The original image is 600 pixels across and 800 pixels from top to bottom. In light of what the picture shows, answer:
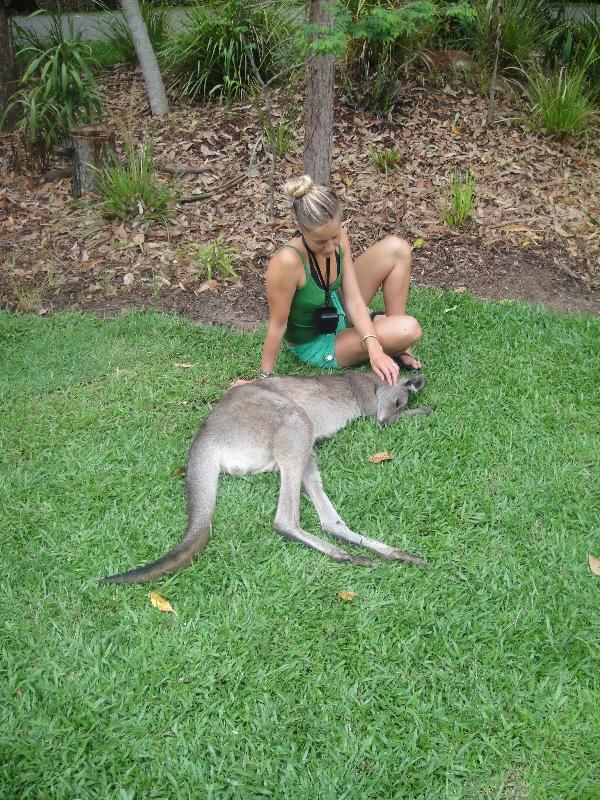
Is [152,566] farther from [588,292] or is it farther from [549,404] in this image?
[588,292]

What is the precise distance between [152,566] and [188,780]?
0.93 meters

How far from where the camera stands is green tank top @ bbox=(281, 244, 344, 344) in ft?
15.2

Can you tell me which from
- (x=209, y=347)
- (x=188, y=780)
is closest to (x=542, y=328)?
(x=209, y=347)

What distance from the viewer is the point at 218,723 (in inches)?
110

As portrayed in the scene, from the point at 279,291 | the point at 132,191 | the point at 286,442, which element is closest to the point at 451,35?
the point at 132,191

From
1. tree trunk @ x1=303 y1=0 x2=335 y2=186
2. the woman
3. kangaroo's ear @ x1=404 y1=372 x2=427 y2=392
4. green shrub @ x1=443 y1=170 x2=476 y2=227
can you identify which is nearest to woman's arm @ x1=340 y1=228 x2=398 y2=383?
the woman

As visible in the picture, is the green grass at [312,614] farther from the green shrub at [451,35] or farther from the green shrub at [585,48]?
the green shrub at [451,35]

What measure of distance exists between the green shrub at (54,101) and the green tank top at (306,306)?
4131 mm

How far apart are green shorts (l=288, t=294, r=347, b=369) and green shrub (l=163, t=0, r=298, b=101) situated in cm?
450

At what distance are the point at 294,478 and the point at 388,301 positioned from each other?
72.5 inches

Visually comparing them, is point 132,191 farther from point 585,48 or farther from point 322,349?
point 585,48

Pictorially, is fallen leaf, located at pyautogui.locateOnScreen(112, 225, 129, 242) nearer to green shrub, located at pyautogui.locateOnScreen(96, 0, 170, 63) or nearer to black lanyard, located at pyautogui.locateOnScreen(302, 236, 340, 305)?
black lanyard, located at pyautogui.locateOnScreen(302, 236, 340, 305)

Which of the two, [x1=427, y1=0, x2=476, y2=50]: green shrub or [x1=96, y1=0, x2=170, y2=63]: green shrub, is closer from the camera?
[x1=427, y1=0, x2=476, y2=50]: green shrub

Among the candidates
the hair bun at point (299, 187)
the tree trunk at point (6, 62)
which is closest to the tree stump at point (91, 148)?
the tree trunk at point (6, 62)
